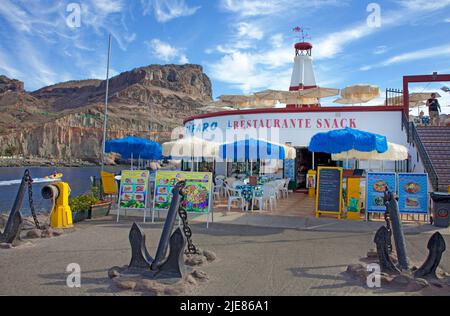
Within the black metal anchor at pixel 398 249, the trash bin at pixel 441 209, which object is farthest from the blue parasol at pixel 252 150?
the black metal anchor at pixel 398 249

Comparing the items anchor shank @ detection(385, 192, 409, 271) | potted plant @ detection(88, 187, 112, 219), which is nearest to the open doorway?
potted plant @ detection(88, 187, 112, 219)

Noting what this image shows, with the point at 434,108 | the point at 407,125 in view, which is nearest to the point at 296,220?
the point at 407,125

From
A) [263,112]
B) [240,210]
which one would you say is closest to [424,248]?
[240,210]

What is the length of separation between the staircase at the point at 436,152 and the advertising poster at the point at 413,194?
2.04 meters

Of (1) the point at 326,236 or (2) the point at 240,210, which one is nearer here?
(1) the point at 326,236

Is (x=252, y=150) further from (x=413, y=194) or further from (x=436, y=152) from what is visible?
(x=436, y=152)

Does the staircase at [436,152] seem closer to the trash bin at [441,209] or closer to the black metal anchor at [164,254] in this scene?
the trash bin at [441,209]

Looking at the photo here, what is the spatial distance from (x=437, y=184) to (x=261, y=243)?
6760 mm

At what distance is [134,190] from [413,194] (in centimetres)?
703

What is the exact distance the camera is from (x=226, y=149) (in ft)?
37.2

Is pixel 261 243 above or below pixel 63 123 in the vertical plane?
below

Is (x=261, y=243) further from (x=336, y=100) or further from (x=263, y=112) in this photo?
(x=336, y=100)

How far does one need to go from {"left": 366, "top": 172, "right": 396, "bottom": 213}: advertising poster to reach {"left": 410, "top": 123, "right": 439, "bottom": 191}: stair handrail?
2485 mm
